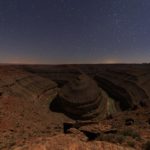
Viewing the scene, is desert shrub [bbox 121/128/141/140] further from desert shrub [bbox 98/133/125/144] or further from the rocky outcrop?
the rocky outcrop

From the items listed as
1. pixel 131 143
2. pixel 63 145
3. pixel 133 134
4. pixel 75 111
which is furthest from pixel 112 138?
pixel 75 111

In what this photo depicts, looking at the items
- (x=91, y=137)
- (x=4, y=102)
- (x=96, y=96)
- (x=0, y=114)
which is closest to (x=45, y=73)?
(x=96, y=96)

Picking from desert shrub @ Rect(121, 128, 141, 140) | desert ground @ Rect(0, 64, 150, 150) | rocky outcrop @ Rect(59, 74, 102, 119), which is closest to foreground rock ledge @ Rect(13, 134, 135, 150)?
desert ground @ Rect(0, 64, 150, 150)

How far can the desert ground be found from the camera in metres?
10.3

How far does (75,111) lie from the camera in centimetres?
3797

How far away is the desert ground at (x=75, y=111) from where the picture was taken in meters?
10.3

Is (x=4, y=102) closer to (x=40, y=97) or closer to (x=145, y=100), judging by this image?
(x=40, y=97)

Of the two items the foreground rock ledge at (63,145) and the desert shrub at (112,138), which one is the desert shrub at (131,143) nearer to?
the desert shrub at (112,138)

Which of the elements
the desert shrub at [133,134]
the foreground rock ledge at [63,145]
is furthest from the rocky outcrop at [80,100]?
the foreground rock ledge at [63,145]

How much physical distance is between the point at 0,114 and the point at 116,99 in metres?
31.5

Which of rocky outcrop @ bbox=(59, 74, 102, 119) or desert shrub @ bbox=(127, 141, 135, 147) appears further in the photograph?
rocky outcrop @ bbox=(59, 74, 102, 119)

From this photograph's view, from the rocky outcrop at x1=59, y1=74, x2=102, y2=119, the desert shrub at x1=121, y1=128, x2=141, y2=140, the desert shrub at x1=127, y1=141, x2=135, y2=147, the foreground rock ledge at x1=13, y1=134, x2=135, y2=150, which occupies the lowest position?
the rocky outcrop at x1=59, y1=74, x2=102, y2=119

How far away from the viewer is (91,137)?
39.8 feet

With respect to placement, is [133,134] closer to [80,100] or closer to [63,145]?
[63,145]
